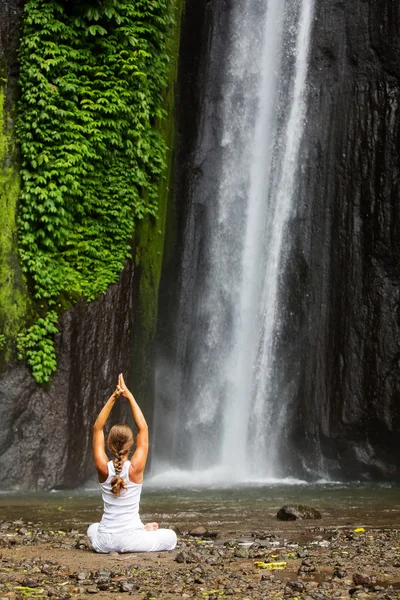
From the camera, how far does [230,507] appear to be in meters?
10.5

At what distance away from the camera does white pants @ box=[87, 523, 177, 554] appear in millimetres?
6481

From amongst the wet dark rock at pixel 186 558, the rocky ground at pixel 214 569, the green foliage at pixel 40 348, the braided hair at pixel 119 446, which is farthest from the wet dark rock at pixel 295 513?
the green foliage at pixel 40 348

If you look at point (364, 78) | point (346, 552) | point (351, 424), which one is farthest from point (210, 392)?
point (346, 552)

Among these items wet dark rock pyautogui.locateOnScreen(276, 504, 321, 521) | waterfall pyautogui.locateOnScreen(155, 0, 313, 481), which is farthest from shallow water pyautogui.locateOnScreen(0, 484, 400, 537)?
waterfall pyautogui.locateOnScreen(155, 0, 313, 481)

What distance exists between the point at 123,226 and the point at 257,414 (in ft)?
14.3

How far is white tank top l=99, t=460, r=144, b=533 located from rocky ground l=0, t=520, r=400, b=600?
219mm

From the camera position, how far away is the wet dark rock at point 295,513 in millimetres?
9281

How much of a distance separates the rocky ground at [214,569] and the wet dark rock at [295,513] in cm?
129

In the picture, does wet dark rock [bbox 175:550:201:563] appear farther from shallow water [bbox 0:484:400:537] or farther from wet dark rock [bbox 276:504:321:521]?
wet dark rock [bbox 276:504:321:521]

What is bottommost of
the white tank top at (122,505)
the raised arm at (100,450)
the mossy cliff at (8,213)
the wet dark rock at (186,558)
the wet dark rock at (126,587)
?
the wet dark rock at (126,587)

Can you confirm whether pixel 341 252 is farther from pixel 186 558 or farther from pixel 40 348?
pixel 186 558

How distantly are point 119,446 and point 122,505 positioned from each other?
0.50 metres

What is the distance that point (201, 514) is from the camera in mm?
9828

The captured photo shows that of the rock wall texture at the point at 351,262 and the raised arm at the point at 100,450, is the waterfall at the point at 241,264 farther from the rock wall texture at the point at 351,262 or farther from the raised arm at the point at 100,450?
the raised arm at the point at 100,450
